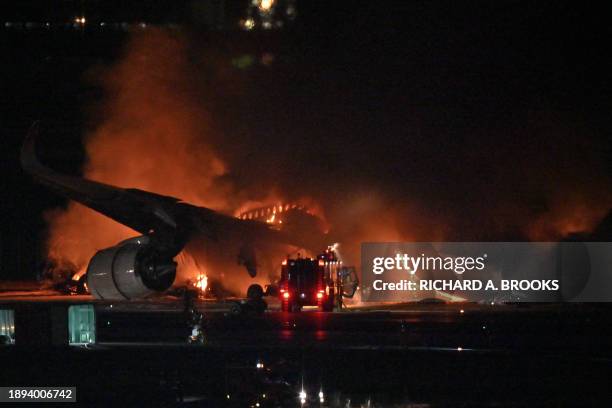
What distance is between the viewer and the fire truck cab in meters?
32.2

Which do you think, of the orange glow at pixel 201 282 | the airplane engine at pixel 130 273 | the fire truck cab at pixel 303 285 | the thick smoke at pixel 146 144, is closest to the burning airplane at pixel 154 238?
the airplane engine at pixel 130 273

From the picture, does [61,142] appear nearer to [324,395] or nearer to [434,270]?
[434,270]

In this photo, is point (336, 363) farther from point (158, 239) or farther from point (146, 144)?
point (146, 144)

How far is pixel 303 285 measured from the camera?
32.3m

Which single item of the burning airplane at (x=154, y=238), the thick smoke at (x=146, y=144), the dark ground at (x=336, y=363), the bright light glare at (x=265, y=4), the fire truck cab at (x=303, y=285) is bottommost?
the dark ground at (x=336, y=363)

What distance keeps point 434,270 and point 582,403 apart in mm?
24829

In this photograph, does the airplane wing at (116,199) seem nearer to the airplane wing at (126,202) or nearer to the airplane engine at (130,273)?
the airplane wing at (126,202)

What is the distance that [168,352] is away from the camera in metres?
19.2

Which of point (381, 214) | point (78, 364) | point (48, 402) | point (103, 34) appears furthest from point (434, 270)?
point (103, 34)

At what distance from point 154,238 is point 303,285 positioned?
28.2 feet

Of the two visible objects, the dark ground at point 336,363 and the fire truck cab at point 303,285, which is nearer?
the dark ground at point 336,363

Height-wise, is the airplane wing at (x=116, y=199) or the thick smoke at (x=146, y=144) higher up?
the thick smoke at (x=146, y=144)

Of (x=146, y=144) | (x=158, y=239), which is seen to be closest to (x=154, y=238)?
(x=158, y=239)

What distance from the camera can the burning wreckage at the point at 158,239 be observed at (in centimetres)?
2439
